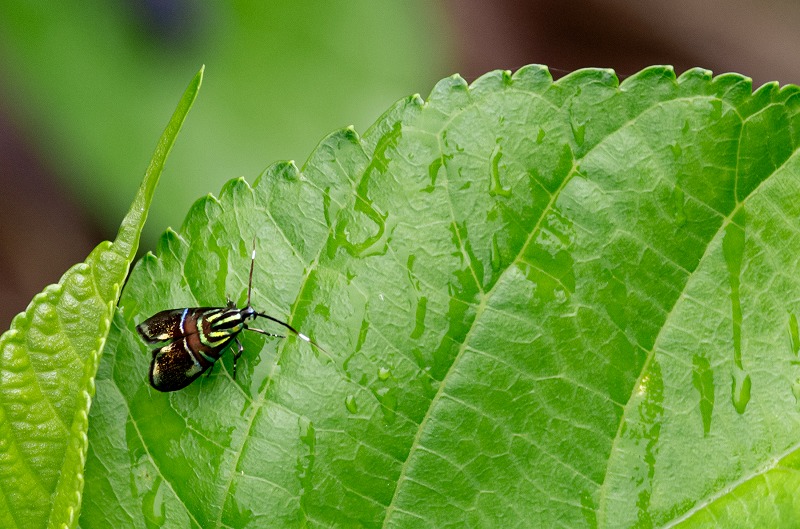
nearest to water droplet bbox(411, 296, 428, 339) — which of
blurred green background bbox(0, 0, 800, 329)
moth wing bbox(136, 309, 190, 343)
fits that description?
moth wing bbox(136, 309, 190, 343)

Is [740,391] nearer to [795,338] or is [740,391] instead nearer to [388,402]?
[795,338]

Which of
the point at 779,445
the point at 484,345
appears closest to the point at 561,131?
the point at 484,345

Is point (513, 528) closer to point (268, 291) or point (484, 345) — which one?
point (484, 345)

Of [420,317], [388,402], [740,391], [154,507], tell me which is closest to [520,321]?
[420,317]

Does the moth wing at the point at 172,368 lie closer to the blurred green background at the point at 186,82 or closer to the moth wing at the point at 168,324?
the moth wing at the point at 168,324

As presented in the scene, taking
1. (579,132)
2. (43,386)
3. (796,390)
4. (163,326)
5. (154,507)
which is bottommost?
(154,507)

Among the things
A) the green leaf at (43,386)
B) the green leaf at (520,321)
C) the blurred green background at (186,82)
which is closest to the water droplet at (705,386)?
the green leaf at (520,321)
